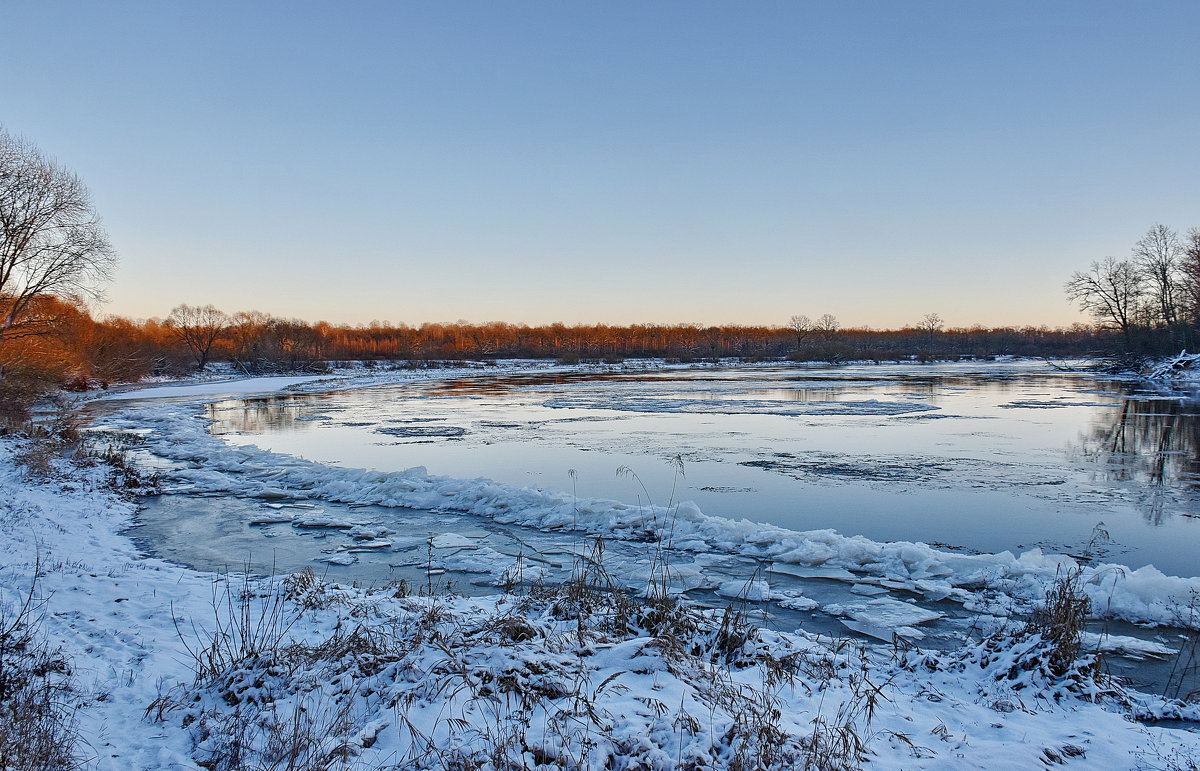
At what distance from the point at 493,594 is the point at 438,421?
15207mm

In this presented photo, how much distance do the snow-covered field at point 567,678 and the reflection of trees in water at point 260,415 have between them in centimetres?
1465

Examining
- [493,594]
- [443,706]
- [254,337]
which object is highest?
[254,337]

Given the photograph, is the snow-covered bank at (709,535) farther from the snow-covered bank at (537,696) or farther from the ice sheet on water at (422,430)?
the ice sheet on water at (422,430)

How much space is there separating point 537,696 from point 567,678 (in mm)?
272

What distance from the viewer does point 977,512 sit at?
346 inches

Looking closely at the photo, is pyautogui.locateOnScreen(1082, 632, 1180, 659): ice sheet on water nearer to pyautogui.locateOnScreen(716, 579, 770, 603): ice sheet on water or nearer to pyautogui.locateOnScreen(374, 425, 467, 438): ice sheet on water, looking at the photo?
pyautogui.locateOnScreen(716, 579, 770, 603): ice sheet on water

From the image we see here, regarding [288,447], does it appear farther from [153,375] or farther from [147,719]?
[153,375]

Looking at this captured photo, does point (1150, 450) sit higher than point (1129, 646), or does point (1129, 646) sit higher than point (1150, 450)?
point (1150, 450)

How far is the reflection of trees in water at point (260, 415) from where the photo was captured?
20.3 metres

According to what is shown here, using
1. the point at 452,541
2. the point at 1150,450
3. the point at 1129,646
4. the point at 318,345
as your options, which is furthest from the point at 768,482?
the point at 318,345

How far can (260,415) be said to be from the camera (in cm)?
2411

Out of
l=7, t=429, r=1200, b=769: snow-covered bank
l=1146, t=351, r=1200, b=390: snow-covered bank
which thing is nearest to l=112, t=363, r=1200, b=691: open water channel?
l=7, t=429, r=1200, b=769: snow-covered bank

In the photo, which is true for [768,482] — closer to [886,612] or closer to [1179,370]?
[886,612]

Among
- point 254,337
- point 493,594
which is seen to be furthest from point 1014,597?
point 254,337
